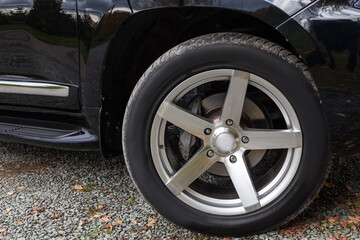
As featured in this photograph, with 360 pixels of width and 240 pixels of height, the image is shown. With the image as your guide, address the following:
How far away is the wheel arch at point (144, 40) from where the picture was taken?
6.82ft

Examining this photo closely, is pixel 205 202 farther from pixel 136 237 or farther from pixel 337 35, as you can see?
pixel 337 35

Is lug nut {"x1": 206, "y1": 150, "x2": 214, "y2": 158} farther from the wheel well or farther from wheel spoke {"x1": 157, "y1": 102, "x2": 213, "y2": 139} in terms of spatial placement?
the wheel well

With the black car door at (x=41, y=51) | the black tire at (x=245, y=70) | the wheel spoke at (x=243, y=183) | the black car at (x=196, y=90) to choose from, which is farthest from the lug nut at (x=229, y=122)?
the black car door at (x=41, y=51)

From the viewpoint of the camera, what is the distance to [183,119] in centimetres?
194

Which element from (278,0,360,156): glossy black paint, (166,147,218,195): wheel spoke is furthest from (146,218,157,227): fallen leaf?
(278,0,360,156): glossy black paint

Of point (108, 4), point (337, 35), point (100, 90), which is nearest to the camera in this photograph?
point (337, 35)

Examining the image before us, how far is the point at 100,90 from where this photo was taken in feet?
6.93

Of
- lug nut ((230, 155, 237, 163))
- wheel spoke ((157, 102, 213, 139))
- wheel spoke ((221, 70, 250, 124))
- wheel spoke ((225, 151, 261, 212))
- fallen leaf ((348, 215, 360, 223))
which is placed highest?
wheel spoke ((221, 70, 250, 124))

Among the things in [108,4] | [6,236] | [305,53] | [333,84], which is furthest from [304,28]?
[6,236]

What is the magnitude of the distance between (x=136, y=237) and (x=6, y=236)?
2.19 feet

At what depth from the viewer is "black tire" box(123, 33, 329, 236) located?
1.81m

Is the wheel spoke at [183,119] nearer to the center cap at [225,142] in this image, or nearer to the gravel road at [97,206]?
the center cap at [225,142]

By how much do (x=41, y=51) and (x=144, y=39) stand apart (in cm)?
55

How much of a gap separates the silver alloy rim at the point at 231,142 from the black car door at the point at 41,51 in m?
0.58
